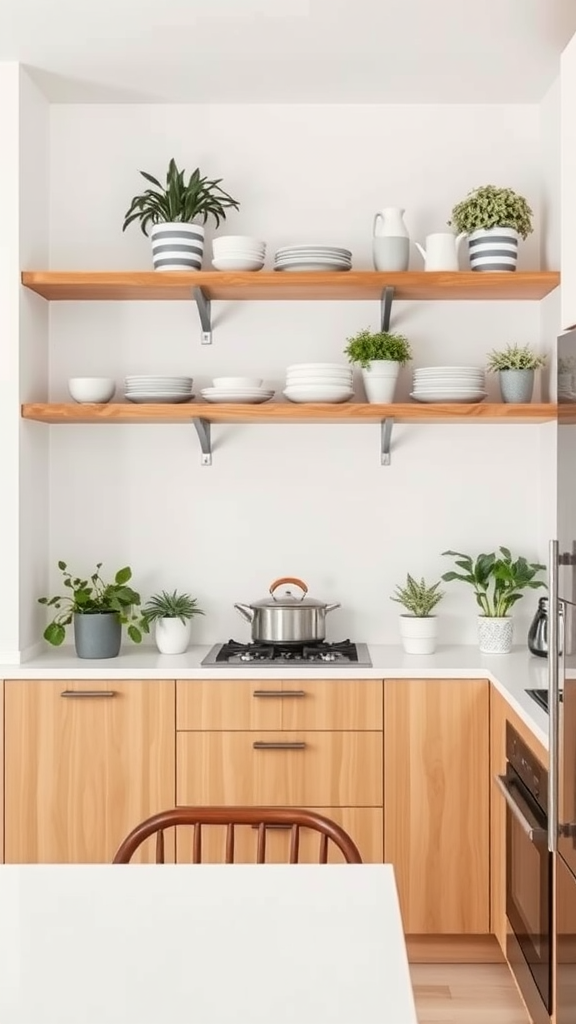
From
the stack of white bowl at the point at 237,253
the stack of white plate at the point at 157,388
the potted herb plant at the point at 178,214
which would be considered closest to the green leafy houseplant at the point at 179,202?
the potted herb plant at the point at 178,214

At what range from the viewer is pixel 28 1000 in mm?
1160

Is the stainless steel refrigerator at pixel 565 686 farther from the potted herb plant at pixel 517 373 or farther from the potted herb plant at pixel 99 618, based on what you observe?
the potted herb plant at pixel 99 618

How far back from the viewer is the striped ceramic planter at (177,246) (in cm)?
323

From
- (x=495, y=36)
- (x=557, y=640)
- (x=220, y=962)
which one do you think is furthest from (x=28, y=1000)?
(x=495, y=36)

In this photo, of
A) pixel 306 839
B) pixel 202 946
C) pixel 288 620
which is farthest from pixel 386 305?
pixel 202 946

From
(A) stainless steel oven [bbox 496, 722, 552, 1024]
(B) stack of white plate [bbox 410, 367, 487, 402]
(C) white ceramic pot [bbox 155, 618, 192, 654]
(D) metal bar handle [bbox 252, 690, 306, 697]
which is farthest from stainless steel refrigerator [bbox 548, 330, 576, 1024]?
(C) white ceramic pot [bbox 155, 618, 192, 654]

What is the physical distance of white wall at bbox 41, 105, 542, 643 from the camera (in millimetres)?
3498

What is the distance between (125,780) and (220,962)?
1834 mm

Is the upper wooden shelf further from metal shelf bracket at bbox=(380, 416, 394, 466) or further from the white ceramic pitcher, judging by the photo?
metal shelf bracket at bbox=(380, 416, 394, 466)

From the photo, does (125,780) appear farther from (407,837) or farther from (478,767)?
(478,767)

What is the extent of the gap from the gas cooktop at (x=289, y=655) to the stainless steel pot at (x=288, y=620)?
32 mm

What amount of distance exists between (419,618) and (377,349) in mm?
859

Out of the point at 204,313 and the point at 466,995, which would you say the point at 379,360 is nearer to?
the point at 204,313

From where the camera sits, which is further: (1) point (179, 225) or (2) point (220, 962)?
(1) point (179, 225)
